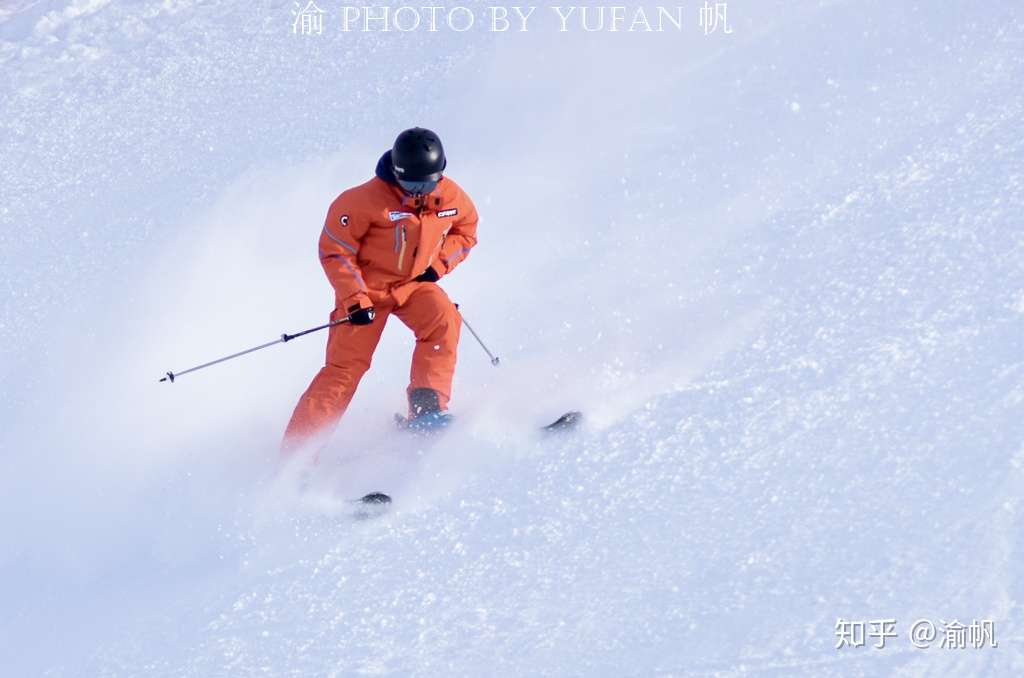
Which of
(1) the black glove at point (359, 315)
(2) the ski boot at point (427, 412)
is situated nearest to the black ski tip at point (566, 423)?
(2) the ski boot at point (427, 412)

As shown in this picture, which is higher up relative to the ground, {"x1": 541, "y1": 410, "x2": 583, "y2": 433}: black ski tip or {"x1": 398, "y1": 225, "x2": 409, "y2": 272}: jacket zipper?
Result: {"x1": 398, "y1": 225, "x2": 409, "y2": 272}: jacket zipper

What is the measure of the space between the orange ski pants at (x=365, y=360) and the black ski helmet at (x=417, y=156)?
2.22 feet

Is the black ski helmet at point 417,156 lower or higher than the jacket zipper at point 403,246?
higher

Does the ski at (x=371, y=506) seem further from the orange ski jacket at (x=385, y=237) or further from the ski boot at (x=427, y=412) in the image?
the orange ski jacket at (x=385, y=237)

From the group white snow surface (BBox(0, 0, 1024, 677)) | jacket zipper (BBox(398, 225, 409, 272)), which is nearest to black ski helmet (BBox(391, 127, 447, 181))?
jacket zipper (BBox(398, 225, 409, 272))

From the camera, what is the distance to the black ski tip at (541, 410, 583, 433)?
582 cm

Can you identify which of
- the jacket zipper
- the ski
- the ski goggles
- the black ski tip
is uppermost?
the ski goggles

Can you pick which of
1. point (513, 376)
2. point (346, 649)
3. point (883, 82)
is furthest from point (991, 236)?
point (346, 649)

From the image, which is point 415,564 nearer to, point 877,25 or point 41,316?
point 41,316

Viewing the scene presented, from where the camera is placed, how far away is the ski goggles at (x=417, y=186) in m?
5.59

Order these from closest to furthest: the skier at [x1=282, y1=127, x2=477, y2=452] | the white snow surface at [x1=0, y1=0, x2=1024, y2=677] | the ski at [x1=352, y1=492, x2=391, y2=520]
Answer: the white snow surface at [x1=0, y1=0, x2=1024, y2=677] < the ski at [x1=352, y1=492, x2=391, y2=520] < the skier at [x1=282, y1=127, x2=477, y2=452]

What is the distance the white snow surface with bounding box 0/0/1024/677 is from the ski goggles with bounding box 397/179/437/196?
44.2 inches

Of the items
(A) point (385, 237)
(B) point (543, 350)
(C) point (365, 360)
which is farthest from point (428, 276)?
(B) point (543, 350)

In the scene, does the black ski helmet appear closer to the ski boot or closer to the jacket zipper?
the jacket zipper
